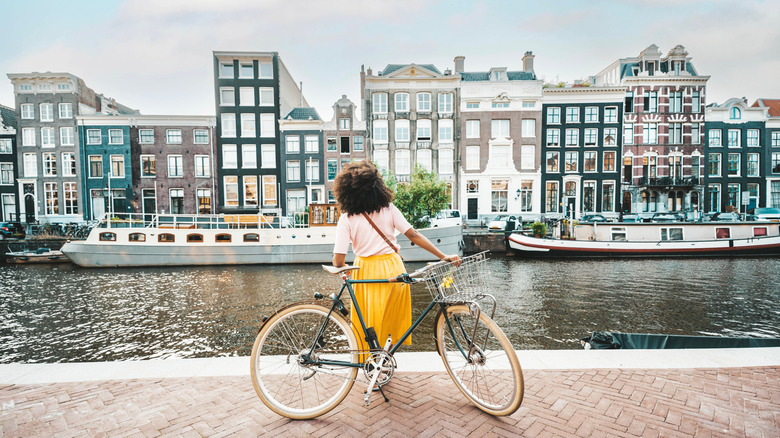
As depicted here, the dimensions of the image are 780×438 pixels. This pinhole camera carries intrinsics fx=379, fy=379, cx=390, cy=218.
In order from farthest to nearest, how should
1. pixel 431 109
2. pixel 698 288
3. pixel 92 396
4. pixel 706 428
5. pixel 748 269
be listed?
pixel 431 109 < pixel 748 269 < pixel 698 288 < pixel 92 396 < pixel 706 428

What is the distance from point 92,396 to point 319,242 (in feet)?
45.8

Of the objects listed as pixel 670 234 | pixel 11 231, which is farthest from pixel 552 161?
pixel 11 231

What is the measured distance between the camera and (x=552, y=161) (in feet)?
95.8

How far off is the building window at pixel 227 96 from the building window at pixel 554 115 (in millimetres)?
23867

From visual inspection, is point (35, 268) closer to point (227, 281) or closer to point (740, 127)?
point (227, 281)

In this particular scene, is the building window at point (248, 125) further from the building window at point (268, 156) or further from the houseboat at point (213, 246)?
the houseboat at point (213, 246)

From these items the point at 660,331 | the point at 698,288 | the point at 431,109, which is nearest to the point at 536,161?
the point at 431,109

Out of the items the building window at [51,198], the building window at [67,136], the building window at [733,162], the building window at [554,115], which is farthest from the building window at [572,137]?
the building window at [51,198]

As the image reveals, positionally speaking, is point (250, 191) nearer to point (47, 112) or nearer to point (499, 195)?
point (47, 112)

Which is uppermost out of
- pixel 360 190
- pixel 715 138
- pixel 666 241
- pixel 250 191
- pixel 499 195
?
pixel 715 138

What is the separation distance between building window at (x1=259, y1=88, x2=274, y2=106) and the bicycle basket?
29005 mm

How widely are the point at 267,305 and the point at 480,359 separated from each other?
7810 millimetres

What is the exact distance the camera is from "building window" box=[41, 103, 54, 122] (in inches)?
1103

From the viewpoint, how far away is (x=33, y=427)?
2498mm
